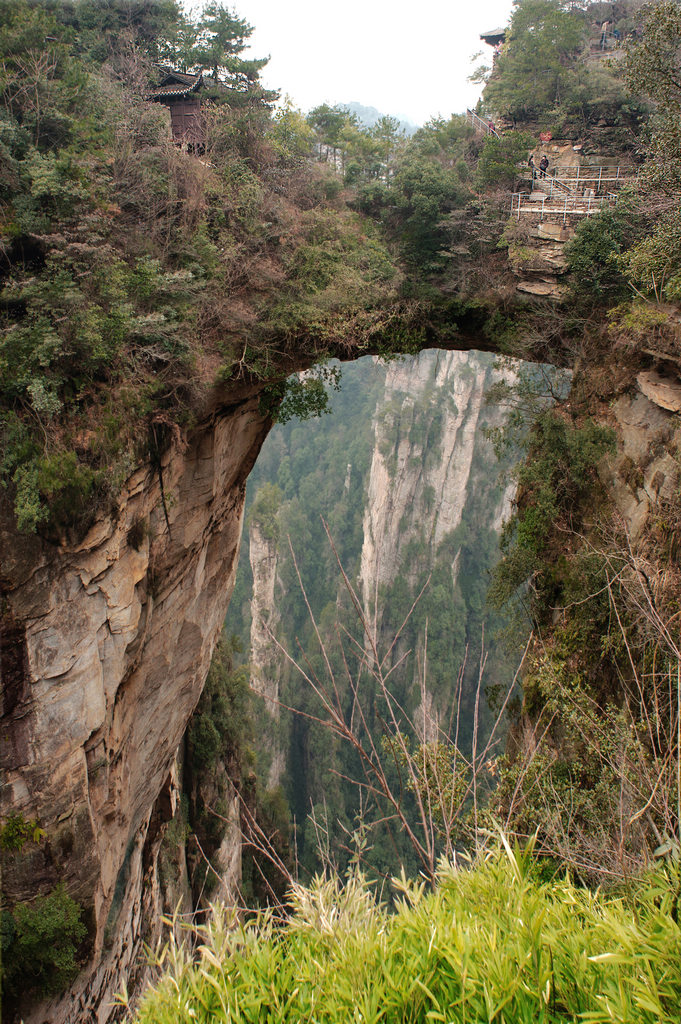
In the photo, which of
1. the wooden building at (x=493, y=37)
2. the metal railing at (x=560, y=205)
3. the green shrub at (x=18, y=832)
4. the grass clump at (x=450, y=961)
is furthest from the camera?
the wooden building at (x=493, y=37)

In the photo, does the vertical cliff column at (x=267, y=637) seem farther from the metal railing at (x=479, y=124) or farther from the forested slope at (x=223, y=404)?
the metal railing at (x=479, y=124)

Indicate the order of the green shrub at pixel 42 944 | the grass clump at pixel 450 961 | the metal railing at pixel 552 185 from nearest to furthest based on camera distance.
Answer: the grass clump at pixel 450 961
the green shrub at pixel 42 944
the metal railing at pixel 552 185

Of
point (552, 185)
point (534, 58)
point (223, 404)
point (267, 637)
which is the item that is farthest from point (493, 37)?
point (267, 637)

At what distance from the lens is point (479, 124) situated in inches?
472

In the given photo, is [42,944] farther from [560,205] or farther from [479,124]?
[479,124]

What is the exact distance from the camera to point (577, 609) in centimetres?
676

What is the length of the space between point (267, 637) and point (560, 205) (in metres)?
21.6

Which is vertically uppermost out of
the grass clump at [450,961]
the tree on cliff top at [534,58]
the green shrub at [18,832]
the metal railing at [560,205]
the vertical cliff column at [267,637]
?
the tree on cliff top at [534,58]

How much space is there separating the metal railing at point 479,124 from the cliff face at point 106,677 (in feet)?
22.9

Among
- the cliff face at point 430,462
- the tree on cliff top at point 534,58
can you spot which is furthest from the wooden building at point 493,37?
the cliff face at point 430,462

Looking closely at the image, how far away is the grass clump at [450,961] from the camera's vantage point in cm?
197

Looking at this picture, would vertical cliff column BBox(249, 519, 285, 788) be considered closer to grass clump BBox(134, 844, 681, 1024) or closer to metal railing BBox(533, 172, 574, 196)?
metal railing BBox(533, 172, 574, 196)

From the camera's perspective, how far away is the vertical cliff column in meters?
26.7

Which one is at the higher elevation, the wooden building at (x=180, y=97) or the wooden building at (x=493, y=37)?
the wooden building at (x=493, y=37)
